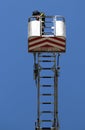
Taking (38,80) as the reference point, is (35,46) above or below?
above

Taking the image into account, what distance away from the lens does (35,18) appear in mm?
11617

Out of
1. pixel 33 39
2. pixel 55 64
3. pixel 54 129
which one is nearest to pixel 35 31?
pixel 33 39

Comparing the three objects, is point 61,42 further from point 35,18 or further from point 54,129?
point 54,129

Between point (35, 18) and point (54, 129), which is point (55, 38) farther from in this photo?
point (54, 129)

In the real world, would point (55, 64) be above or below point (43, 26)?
below

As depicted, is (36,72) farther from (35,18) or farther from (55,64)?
(35,18)

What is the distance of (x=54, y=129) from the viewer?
39.0 feet

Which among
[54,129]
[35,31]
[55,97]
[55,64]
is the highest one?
[35,31]

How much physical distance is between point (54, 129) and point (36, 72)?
4.58 ft

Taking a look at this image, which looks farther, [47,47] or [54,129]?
[54,129]

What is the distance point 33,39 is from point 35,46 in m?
0.17

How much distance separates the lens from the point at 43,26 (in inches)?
458

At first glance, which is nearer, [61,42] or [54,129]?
[61,42]

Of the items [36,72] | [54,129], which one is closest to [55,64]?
[36,72]
